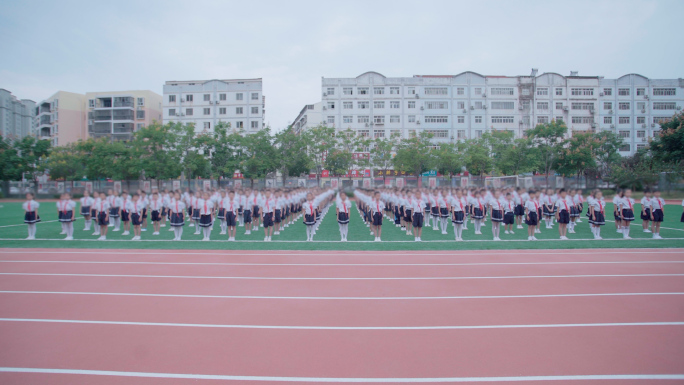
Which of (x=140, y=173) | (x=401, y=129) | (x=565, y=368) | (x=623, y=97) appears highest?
(x=623, y=97)

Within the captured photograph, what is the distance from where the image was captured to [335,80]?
48438mm

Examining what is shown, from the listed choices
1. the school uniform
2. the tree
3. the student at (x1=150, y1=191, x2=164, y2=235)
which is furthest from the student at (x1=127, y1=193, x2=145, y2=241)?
the tree

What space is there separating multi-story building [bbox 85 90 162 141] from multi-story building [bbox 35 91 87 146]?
3.84m

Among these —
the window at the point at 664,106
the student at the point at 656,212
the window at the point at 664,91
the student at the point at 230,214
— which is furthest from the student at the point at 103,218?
the window at the point at 664,91

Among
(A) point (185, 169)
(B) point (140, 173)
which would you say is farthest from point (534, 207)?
(B) point (140, 173)

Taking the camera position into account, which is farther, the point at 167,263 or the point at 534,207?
the point at 534,207

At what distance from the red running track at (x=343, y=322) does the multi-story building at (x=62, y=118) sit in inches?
2328

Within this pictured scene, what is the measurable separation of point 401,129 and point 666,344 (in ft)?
151

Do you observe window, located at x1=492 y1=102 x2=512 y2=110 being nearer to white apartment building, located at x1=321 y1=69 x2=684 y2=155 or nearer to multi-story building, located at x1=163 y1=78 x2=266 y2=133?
white apartment building, located at x1=321 y1=69 x2=684 y2=155

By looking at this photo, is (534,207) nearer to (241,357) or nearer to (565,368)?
(565,368)

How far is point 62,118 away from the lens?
55.7 m

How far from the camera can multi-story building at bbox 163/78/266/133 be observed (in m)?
50.5

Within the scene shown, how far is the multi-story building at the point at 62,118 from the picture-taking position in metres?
55.6

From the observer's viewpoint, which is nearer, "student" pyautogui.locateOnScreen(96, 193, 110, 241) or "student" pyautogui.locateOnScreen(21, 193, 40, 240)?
"student" pyautogui.locateOnScreen(21, 193, 40, 240)
